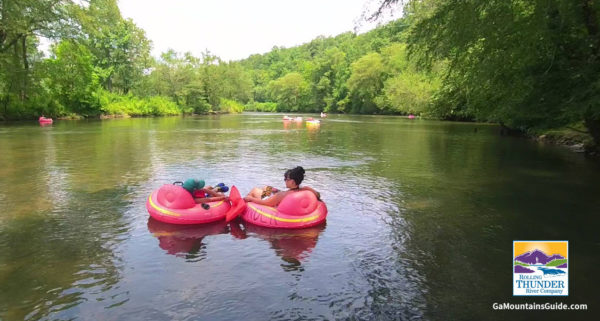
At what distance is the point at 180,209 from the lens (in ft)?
25.3

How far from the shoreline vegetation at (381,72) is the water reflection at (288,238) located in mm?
5939

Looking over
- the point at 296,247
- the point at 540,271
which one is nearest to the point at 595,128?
the point at 540,271

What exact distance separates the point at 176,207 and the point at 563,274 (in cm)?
648

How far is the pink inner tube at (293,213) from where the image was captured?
7531 millimetres

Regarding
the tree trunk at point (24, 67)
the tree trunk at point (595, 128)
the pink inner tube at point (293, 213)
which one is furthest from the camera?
the tree trunk at point (24, 67)

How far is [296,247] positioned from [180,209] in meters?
2.50

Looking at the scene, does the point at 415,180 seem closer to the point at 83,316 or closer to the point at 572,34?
the point at 572,34

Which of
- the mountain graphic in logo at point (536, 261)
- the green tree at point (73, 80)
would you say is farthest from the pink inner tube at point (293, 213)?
the green tree at point (73, 80)

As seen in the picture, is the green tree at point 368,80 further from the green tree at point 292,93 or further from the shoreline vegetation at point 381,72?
the green tree at point 292,93

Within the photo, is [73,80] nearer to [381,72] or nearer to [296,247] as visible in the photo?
[296,247]

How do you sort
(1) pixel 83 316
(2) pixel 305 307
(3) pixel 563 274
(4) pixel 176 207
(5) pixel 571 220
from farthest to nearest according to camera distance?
(5) pixel 571 220, (4) pixel 176 207, (3) pixel 563 274, (2) pixel 305 307, (1) pixel 83 316

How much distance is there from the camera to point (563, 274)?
5547 millimetres

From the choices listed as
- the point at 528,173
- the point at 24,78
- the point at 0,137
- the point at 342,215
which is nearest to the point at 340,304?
the point at 342,215

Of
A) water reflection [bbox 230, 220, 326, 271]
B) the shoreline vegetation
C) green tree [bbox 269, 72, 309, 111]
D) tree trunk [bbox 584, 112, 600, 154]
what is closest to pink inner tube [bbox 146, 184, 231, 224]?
water reflection [bbox 230, 220, 326, 271]
